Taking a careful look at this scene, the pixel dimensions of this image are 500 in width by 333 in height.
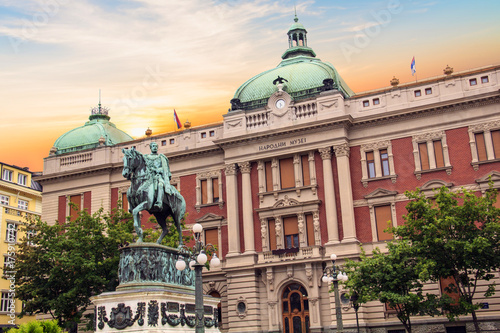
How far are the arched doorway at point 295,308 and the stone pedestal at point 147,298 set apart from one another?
2191cm

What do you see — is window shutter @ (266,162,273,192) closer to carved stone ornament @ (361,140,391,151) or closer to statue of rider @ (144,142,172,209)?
carved stone ornament @ (361,140,391,151)

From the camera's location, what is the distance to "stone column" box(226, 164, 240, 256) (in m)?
47.2

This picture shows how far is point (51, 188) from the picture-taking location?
56.5 m

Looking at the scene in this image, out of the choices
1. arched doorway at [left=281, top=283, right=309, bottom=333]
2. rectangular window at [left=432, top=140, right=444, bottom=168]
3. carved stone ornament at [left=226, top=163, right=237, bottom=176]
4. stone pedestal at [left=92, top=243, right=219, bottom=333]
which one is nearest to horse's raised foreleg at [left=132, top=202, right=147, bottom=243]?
stone pedestal at [left=92, top=243, right=219, bottom=333]

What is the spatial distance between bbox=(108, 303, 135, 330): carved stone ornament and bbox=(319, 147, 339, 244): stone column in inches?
1007

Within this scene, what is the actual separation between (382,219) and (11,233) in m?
41.8

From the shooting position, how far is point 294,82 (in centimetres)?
5038

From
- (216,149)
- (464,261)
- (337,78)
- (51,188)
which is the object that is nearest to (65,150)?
(51,188)

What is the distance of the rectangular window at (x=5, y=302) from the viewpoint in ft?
200

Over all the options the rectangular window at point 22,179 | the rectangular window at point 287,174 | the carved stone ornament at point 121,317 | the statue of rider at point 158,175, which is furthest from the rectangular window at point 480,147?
the rectangular window at point 22,179

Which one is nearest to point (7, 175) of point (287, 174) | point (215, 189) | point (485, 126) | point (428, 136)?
point (215, 189)

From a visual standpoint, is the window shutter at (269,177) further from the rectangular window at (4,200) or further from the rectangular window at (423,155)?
the rectangular window at (4,200)

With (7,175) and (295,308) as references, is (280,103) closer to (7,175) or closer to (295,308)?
(295,308)

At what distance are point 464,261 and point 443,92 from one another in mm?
15539
